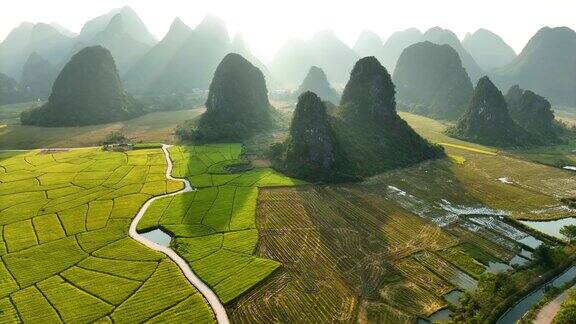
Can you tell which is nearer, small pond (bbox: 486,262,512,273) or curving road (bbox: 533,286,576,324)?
curving road (bbox: 533,286,576,324)

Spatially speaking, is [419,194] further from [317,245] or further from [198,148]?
[198,148]

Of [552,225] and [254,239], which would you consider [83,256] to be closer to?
[254,239]

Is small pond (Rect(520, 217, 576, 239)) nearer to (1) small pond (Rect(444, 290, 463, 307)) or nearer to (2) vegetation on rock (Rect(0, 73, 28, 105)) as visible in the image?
(1) small pond (Rect(444, 290, 463, 307))

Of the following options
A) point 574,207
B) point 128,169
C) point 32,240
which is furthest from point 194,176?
point 574,207

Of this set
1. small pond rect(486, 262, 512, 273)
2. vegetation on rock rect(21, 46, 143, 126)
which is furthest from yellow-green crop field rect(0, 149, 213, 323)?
vegetation on rock rect(21, 46, 143, 126)

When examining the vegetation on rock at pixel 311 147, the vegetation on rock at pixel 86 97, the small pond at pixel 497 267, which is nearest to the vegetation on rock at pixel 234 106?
the vegetation on rock at pixel 311 147

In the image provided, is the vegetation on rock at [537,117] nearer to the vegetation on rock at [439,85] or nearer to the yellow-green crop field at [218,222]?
the vegetation on rock at [439,85]
